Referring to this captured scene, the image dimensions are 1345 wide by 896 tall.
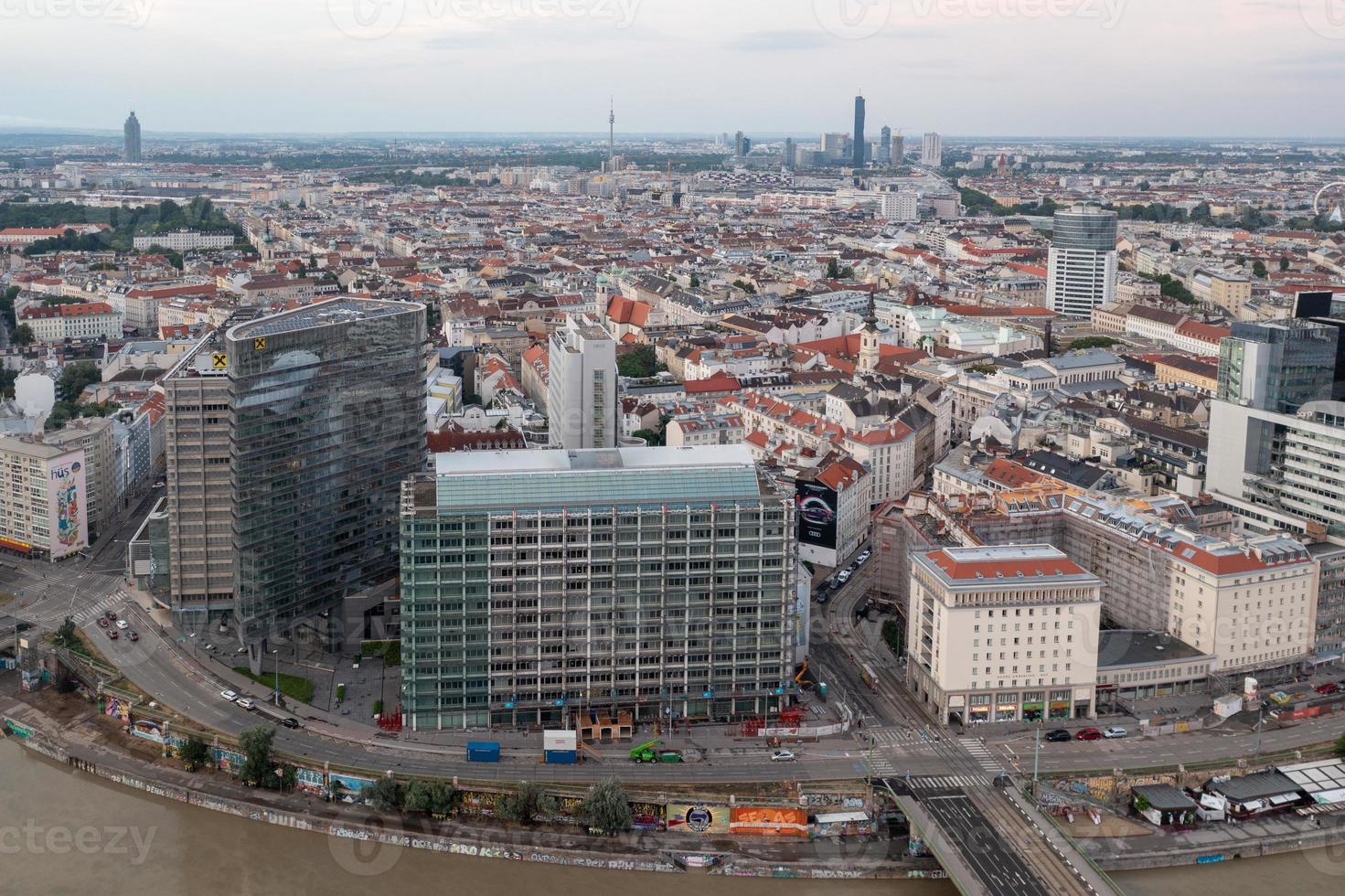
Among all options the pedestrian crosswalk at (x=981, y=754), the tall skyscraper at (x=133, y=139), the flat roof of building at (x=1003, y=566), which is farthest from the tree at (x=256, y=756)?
the tall skyscraper at (x=133, y=139)

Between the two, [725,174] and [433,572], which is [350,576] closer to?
[433,572]

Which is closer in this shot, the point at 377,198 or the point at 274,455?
the point at 274,455

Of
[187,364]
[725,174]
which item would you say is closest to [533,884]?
[187,364]

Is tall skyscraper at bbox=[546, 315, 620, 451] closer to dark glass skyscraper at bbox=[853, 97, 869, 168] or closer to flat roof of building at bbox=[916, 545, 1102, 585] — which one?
flat roof of building at bbox=[916, 545, 1102, 585]

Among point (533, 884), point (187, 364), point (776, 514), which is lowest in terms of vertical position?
point (533, 884)

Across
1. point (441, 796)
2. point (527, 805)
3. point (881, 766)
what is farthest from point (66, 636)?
point (881, 766)

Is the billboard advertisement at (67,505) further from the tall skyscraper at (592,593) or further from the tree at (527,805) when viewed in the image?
the tree at (527,805)

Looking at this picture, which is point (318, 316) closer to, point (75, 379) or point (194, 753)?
point (194, 753)
